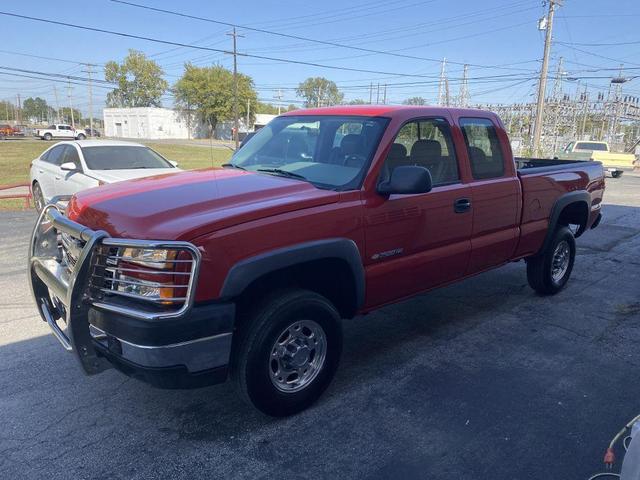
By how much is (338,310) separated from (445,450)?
1185mm

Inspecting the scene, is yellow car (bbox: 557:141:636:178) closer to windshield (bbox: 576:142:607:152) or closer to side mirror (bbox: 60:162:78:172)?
windshield (bbox: 576:142:607:152)

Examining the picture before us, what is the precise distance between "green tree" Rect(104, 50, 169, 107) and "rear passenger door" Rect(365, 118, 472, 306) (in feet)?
320

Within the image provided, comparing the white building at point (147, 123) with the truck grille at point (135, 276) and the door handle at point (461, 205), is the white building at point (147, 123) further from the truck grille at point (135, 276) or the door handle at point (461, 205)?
the truck grille at point (135, 276)

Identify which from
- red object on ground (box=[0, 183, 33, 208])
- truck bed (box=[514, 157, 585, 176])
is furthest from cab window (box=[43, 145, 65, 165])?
truck bed (box=[514, 157, 585, 176])

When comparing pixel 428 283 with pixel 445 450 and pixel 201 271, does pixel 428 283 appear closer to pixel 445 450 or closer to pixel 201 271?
pixel 445 450

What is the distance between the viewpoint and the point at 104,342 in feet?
8.95

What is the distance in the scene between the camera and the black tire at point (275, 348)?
9.51ft

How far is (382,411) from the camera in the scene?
331 cm

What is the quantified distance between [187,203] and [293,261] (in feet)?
2.34

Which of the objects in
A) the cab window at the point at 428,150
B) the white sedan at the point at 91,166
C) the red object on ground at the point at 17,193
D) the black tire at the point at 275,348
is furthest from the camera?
the red object on ground at the point at 17,193

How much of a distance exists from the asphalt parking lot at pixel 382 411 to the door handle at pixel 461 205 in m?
1.20

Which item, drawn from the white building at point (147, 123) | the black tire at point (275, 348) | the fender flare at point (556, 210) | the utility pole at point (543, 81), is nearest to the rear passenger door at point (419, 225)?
the black tire at point (275, 348)

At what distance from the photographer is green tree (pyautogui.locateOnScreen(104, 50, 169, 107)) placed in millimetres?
90938

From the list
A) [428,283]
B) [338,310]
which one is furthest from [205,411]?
[428,283]
